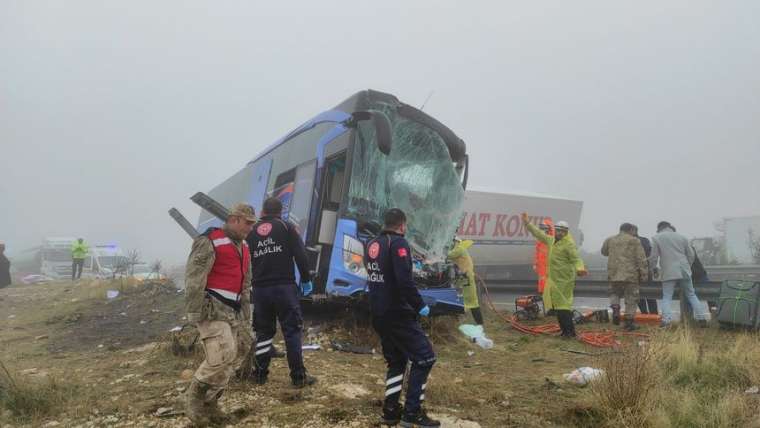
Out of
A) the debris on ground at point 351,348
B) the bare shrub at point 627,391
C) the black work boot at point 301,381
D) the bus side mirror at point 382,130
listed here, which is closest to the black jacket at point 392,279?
the black work boot at point 301,381

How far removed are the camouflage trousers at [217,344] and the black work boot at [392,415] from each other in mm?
1094

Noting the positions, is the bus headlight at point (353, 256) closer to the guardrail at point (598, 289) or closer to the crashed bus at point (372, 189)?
the crashed bus at point (372, 189)

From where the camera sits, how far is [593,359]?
222 inches

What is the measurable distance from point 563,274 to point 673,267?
6.24ft

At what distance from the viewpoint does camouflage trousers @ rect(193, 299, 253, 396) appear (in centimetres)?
333

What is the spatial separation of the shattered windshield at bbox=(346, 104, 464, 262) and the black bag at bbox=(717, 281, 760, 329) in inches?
144

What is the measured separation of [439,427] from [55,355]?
225 inches

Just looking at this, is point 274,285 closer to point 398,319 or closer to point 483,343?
point 398,319

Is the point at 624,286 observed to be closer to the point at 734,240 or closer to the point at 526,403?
the point at 526,403

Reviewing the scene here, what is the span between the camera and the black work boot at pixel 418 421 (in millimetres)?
3268

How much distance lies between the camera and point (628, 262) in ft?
24.3

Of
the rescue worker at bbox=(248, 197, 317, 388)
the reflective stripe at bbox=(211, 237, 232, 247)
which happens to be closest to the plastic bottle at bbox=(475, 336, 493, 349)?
the rescue worker at bbox=(248, 197, 317, 388)

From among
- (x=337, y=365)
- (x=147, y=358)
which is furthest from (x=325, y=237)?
(x=147, y=358)

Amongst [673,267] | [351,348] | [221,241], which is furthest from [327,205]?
[673,267]
